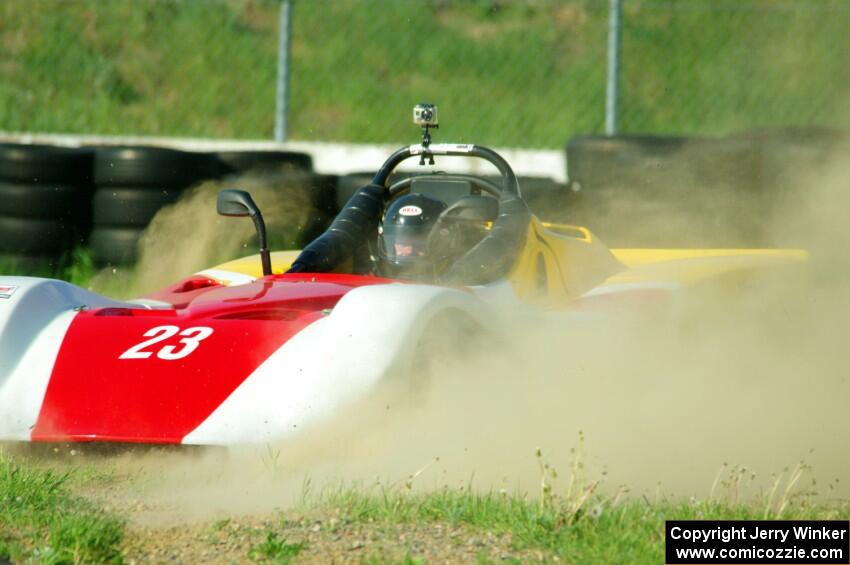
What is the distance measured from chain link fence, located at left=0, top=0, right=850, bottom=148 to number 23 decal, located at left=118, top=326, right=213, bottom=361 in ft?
26.6

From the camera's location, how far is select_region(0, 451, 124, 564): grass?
11.7 feet

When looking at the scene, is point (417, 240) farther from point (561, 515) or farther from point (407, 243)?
point (561, 515)

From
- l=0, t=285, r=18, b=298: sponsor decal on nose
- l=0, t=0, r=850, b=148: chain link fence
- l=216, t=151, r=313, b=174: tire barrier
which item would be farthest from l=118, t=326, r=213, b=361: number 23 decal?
l=0, t=0, r=850, b=148: chain link fence

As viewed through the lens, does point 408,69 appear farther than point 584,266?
Yes

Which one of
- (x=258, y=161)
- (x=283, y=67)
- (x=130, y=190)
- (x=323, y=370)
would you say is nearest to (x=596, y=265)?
(x=323, y=370)

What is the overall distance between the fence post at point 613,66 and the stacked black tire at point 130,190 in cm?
356

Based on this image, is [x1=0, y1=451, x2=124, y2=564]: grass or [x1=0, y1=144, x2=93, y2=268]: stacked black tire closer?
[x1=0, y1=451, x2=124, y2=564]: grass

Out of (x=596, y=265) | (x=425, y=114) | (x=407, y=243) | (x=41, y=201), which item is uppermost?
(x=425, y=114)

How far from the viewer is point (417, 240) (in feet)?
19.9

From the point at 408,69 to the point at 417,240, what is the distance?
10.8m

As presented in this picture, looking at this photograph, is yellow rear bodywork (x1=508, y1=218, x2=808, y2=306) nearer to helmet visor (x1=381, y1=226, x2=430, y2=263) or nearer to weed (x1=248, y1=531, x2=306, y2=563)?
helmet visor (x1=381, y1=226, x2=430, y2=263)

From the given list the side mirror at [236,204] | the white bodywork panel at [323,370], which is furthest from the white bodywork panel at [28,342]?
the side mirror at [236,204]

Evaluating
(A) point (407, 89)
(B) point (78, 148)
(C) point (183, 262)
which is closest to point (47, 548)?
(C) point (183, 262)

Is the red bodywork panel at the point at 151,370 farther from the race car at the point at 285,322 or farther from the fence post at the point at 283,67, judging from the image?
the fence post at the point at 283,67
